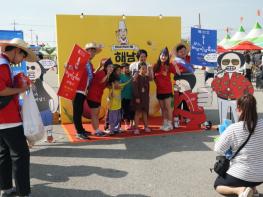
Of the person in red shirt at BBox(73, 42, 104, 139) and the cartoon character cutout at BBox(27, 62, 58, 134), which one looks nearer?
the cartoon character cutout at BBox(27, 62, 58, 134)

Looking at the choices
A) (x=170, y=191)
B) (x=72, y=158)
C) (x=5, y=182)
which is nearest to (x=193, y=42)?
(x=72, y=158)

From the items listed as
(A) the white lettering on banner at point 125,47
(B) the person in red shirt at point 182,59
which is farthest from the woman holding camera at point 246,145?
(A) the white lettering on banner at point 125,47

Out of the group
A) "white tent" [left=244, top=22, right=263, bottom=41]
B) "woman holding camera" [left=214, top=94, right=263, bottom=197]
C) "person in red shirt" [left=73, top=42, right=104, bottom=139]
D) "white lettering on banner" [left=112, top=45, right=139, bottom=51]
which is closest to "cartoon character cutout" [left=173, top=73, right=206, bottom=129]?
"white lettering on banner" [left=112, top=45, right=139, bottom=51]

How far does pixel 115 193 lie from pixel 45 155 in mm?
2107

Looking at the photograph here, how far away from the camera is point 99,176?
4820 millimetres

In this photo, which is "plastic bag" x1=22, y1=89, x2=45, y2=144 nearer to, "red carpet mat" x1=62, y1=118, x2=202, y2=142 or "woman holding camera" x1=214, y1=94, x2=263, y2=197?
"woman holding camera" x1=214, y1=94, x2=263, y2=197

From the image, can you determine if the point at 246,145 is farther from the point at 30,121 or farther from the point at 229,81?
the point at 229,81

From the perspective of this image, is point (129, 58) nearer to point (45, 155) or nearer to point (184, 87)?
point (184, 87)

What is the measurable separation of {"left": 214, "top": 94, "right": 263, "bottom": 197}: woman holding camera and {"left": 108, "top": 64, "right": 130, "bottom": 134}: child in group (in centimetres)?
359

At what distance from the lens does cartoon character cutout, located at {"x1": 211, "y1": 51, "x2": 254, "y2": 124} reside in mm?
7008

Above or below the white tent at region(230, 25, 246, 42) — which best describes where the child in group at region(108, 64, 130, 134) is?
below

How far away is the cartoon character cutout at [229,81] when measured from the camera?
7.01 metres

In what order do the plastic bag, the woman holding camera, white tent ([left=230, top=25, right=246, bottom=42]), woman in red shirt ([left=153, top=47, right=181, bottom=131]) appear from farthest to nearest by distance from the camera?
1. white tent ([left=230, top=25, right=246, bottom=42])
2. woman in red shirt ([left=153, top=47, right=181, bottom=131])
3. the plastic bag
4. the woman holding camera

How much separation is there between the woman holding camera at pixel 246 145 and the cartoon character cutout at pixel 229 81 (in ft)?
11.0
